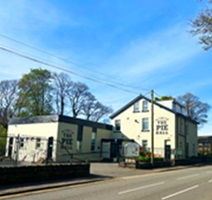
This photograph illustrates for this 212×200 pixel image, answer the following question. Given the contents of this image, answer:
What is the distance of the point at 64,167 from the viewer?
17.0m

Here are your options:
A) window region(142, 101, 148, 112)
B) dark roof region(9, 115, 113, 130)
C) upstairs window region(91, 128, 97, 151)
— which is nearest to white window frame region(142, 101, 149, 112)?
window region(142, 101, 148, 112)

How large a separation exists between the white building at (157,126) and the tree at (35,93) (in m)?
14.4

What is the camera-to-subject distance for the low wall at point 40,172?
44.1ft

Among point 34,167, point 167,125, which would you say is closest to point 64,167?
point 34,167

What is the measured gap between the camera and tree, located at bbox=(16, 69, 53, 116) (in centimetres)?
5100

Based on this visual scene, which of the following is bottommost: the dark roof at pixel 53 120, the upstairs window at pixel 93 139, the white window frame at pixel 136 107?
the upstairs window at pixel 93 139

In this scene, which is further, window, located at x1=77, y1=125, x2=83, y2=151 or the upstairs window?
the upstairs window

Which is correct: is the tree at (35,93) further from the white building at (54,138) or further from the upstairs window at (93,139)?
the upstairs window at (93,139)

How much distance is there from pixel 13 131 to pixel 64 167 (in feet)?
80.7

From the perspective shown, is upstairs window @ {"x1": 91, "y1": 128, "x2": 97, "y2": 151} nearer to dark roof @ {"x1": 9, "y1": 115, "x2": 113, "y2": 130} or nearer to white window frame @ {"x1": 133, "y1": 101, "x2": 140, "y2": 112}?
dark roof @ {"x1": 9, "y1": 115, "x2": 113, "y2": 130}

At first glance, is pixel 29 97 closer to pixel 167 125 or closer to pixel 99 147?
pixel 99 147

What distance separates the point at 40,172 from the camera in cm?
1528

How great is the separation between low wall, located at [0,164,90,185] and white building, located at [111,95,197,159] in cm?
2450

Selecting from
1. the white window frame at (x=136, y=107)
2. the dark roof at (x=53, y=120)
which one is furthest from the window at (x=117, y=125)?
the dark roof at (x=53, y=120)
